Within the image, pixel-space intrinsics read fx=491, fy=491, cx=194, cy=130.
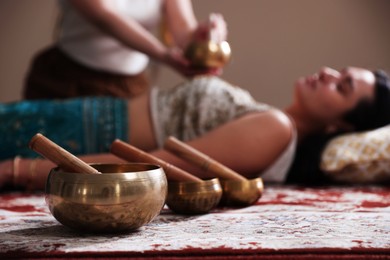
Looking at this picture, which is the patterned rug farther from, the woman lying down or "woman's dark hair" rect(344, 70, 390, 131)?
"woman's dark hair" rect(344, 70, 390, 131)

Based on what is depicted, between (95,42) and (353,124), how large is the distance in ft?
3.90

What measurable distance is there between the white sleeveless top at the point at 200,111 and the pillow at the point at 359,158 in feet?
0.48

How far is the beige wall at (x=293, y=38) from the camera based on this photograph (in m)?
3.52

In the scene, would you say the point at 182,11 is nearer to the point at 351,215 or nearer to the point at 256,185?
the point at 256,185

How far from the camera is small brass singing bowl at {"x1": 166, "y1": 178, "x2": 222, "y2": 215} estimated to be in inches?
39.0

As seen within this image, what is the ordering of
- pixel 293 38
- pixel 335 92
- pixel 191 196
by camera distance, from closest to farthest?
pixel 191 196, pixel 335 92, pixel 293 38

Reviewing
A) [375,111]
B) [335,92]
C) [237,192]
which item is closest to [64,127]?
[237,192]

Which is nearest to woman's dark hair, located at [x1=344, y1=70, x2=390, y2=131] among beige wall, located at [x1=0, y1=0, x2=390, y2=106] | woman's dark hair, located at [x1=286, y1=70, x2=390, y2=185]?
woman's dark hair, located at [x1=286, y1=70, x2=390, y2=185]

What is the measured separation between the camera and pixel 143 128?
1764mm

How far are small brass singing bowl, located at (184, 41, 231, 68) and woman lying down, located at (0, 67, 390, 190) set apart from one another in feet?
0.25

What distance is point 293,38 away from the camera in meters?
3.55

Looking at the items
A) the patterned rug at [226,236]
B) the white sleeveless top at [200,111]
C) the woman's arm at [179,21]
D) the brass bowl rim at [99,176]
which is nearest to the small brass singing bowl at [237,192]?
the patterned rug at [226,236]

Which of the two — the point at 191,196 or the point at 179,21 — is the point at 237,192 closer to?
the point at 191,196

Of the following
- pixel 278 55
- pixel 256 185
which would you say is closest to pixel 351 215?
pixel 256 185
